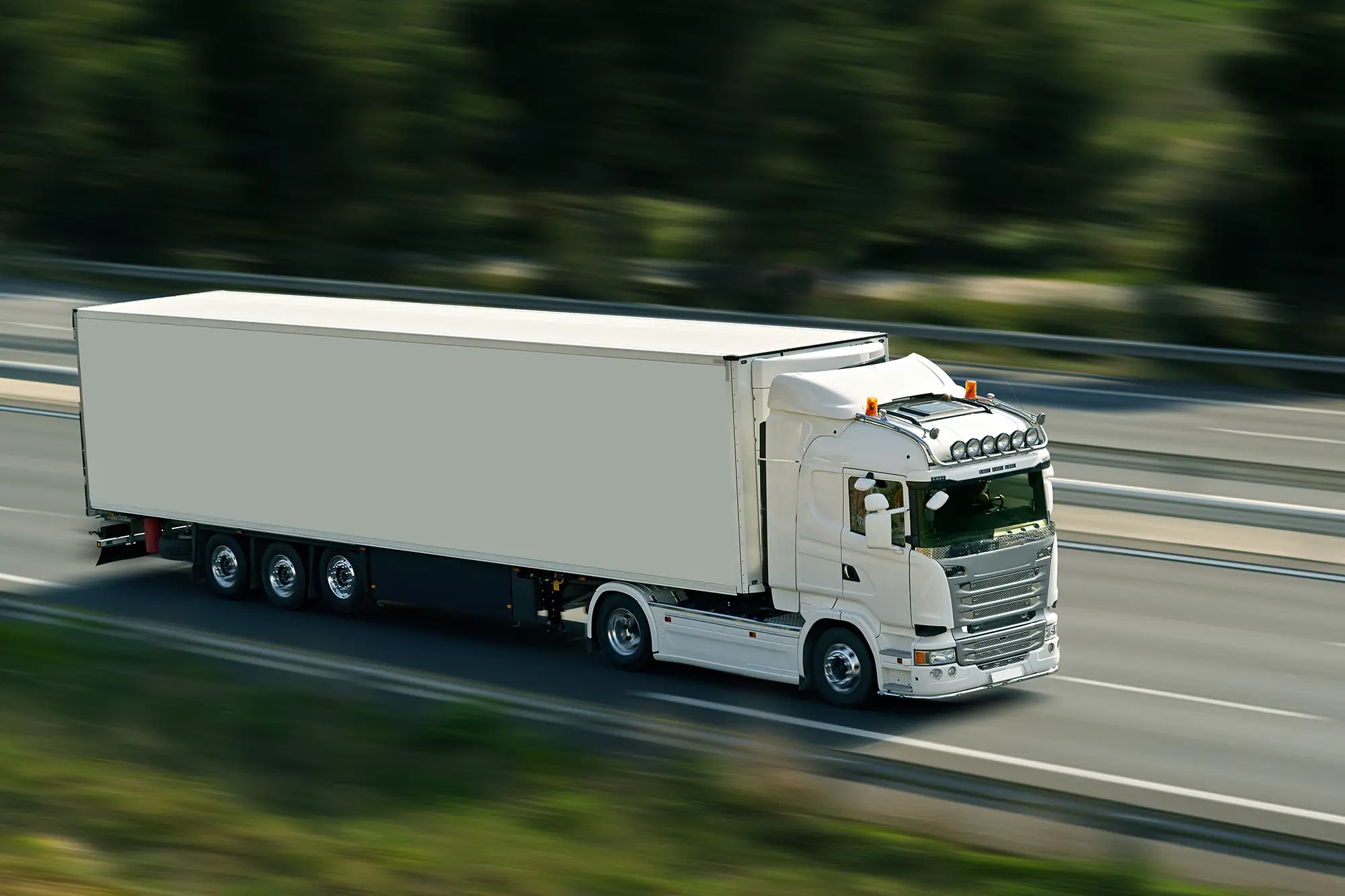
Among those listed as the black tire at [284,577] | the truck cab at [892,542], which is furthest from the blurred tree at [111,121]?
the truck cab at [892,542]

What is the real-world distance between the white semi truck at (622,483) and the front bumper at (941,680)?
0.7 inches

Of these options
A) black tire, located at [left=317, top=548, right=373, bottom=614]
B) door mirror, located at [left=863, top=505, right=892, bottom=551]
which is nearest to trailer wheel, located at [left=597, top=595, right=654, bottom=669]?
door mirror, located at [left=863, top=505, right=892, bottom=551]

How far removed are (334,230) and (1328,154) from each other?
82.2 feet

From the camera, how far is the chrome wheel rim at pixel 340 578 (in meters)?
17.8

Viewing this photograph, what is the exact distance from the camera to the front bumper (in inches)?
565

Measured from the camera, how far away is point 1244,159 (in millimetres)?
37625

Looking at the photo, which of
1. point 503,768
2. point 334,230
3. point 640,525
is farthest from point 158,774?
point 334,230

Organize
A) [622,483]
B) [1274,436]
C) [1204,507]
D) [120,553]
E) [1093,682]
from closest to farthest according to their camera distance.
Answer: [622,483], [1093,682], [120,553], [1204,507], [1274,436]

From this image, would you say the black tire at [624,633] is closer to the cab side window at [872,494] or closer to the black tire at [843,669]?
the black tire at [843,669]

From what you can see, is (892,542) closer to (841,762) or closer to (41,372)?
(841,762)

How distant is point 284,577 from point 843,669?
251 inches

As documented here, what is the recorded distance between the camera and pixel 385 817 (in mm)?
10000

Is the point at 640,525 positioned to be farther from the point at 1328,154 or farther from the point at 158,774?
the point at 1328,154

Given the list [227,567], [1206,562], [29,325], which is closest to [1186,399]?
[1206,562]
